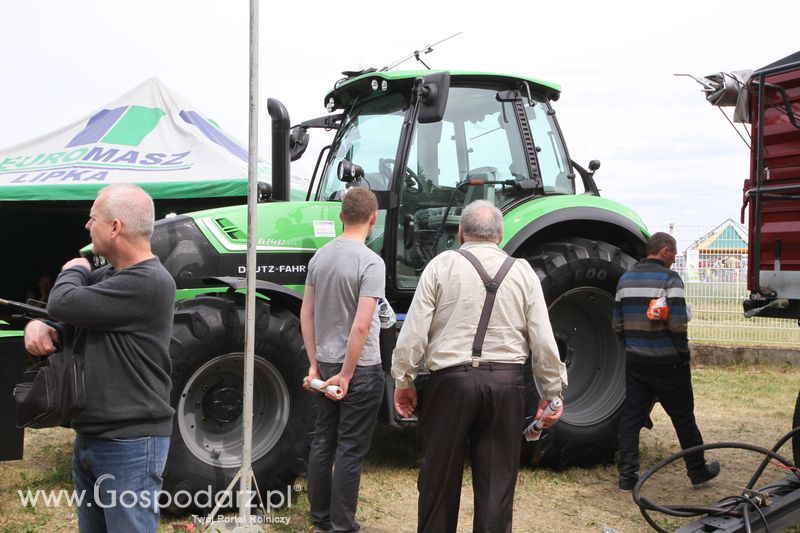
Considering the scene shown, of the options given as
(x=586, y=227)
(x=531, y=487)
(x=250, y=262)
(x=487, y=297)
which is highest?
(x=586, y=227)

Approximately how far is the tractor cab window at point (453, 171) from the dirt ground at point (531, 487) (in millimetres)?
1322

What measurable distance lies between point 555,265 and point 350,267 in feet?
6.32

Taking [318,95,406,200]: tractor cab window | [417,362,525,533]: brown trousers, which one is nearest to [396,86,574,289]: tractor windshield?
[318,95,406,200]: tractor cab window

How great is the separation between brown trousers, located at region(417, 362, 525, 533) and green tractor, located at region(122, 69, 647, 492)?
1200 millimetres

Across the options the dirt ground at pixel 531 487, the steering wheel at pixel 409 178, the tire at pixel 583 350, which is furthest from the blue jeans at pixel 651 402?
the steering wheel at pixel 409 178

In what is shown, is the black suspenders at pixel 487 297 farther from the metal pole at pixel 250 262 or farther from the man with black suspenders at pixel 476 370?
the metal pole at pixel 250 262

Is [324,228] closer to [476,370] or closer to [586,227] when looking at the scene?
[586,227]

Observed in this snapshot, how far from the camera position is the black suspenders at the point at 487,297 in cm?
308

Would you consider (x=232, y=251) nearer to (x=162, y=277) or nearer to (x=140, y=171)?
(x=162, y=277)

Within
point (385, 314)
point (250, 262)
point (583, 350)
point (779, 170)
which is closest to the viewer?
point (250, 262)

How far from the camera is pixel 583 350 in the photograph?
558cm

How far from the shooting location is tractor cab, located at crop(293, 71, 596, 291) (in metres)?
4.92

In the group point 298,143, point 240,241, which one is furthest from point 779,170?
point 298,143

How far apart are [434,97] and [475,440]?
6.90ft
